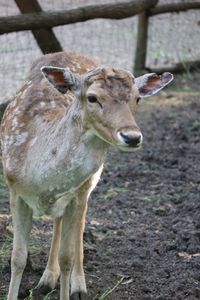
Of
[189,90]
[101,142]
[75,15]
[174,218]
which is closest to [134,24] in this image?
[189,90]

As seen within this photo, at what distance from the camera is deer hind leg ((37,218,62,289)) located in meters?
5.15

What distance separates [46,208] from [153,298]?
1019 mm

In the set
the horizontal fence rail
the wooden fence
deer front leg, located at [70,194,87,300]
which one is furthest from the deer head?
the wooden fence

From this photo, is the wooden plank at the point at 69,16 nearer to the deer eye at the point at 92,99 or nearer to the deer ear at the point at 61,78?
the deer ear at the point at 61,78

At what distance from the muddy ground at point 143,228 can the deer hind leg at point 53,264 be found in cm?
9

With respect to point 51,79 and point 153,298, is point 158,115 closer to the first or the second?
point 153,298

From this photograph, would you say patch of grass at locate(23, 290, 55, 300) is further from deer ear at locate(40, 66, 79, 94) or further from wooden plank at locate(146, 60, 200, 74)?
wooden plank at locate(146, 60, 200, 74)

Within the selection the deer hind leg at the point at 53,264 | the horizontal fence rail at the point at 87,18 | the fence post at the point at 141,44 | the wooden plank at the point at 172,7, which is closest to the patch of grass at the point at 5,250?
the deer hind leg at the point at 53,264

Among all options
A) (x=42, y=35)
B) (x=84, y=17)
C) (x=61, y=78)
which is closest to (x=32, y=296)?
(x=61, y=78)

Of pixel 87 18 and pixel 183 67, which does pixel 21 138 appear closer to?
pixel 87 18

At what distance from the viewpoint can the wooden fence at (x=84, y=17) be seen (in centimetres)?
722

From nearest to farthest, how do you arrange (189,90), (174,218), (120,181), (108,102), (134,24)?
(108,102), (174,218), (120,181), (189,90), (134,24)

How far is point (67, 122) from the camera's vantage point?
14.5ft

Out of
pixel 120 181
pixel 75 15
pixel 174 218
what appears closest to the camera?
pixel 174 218
